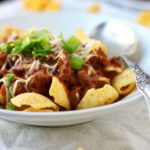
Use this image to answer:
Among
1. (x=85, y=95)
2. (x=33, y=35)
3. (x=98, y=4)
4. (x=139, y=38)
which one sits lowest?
(x=98, y=4)

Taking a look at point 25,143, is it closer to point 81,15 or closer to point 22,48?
point 22,48

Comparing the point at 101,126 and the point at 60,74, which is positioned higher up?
the point at 60,74

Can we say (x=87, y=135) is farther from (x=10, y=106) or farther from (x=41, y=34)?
(x=41, y=34)

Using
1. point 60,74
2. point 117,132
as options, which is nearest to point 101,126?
point 117,132

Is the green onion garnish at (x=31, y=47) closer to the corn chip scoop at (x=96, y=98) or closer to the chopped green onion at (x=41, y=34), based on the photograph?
the chopped green onion at (x=41, y=34)

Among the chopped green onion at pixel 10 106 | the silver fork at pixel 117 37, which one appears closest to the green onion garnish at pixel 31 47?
the chopped green onion at pixel 10 106

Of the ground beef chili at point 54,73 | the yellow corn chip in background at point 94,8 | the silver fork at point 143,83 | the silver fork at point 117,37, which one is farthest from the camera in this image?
the yellow corn chip in background at point 94,8

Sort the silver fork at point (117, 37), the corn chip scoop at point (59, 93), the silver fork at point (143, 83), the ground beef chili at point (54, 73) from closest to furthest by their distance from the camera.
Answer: the silver fork at point (143, 83)
the corn chip scoop at point (59, 93)
the ground beef chili at point (54, 73)
the silver fork at point (117, 37)
